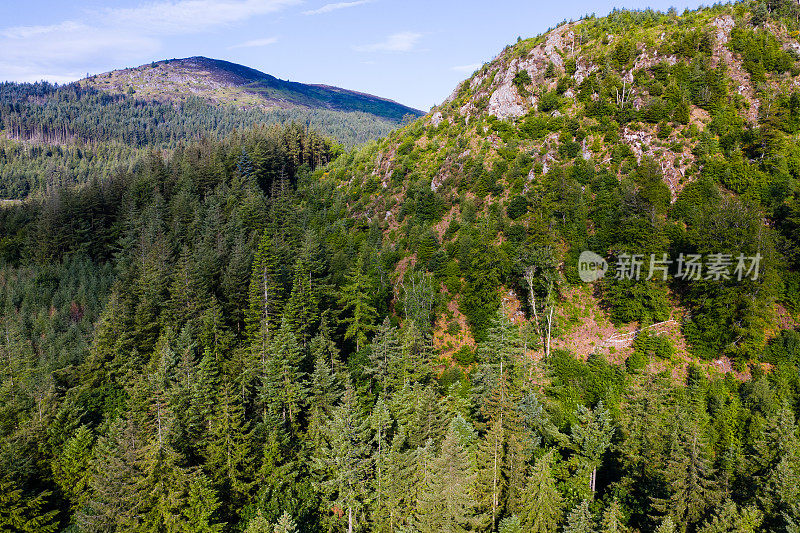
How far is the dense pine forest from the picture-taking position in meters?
28.1

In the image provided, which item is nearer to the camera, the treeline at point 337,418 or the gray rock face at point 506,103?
the treeline at point 337,418

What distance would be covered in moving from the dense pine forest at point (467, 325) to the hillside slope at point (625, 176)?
1.31 feet

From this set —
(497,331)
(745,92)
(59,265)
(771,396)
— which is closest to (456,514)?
(497,331)

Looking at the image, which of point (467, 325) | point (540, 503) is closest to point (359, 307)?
point (467, 325)

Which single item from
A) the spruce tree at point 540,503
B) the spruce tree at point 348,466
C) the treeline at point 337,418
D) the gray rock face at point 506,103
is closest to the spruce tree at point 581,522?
the treeline at point 337,418

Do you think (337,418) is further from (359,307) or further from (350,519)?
(359,307)

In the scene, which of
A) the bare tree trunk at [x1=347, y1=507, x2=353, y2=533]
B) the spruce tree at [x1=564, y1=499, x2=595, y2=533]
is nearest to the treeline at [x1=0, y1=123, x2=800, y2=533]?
the spruce tree at [x1=564, y1=499, x2=595, y2=533]

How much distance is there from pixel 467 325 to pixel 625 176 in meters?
30.3

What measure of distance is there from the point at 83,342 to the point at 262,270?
2942cm

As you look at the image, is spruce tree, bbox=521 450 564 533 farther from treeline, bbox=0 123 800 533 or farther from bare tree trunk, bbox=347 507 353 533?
bare tree trunk, bbox=347 507 353 533

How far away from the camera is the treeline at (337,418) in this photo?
88.2 ft

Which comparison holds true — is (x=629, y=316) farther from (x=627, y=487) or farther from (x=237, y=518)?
(x=237, y=518)

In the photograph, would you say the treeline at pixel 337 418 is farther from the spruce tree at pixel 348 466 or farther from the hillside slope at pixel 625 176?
the hillside slope at pixel 625 176

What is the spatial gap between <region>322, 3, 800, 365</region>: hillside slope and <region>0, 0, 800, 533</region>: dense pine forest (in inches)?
15.7
